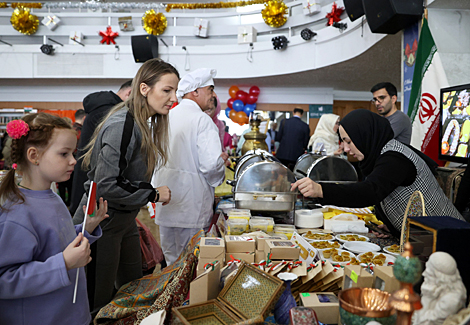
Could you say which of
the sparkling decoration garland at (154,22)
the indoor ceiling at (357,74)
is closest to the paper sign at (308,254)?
the indoor ceiling at (357,74)

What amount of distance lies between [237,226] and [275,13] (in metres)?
8.05

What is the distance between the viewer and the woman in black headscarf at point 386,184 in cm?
175

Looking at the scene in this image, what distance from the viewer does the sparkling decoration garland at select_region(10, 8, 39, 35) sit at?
31.6 ft

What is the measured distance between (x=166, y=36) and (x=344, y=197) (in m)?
9.22

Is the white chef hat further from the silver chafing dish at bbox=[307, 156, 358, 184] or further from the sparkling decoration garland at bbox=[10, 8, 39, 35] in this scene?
the sparkling decoration garland at bbox=[10, 8, 39, 35]

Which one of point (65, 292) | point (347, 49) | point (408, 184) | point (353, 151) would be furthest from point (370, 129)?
point (347, 49)

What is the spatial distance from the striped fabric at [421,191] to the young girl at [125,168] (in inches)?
45.2

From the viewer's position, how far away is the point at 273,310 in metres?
1.05

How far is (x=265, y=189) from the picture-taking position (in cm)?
227

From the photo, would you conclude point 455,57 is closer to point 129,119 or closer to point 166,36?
point 129,119

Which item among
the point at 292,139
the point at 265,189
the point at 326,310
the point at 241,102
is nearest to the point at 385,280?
the point at 326,310

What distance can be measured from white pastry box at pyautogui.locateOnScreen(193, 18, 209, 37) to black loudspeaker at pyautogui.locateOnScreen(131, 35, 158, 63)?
3.93 feet

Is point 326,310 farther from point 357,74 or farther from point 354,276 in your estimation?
point 357,74

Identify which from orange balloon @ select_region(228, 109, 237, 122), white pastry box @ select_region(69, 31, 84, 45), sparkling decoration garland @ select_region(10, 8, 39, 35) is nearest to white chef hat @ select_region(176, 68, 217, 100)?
orange balloon @ select_region(228, 109, 237, 122)
